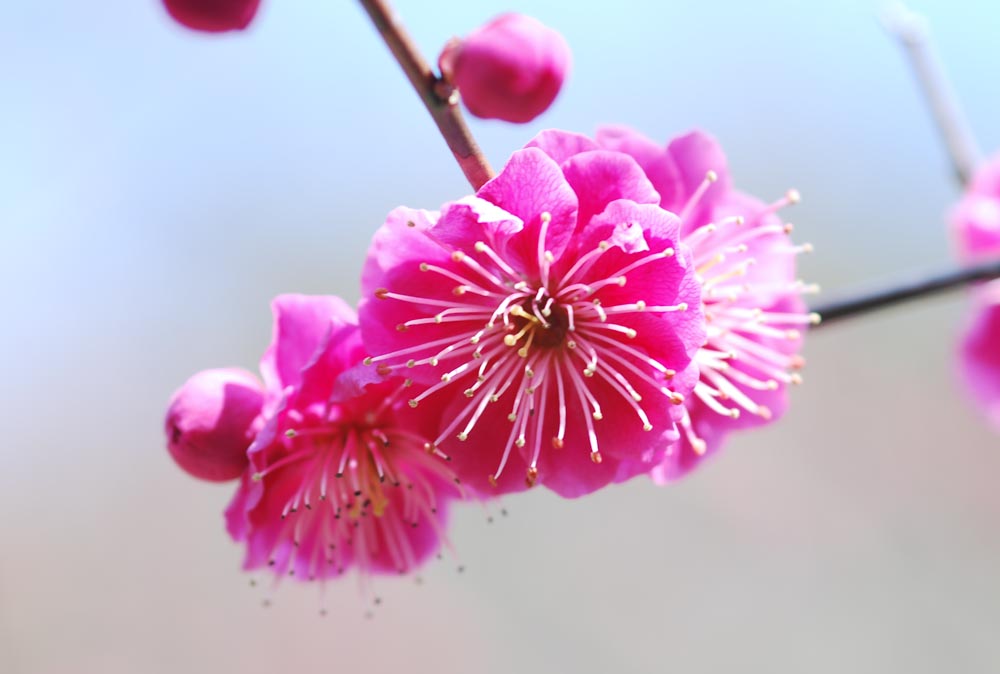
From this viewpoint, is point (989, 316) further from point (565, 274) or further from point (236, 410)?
point (236, 410)

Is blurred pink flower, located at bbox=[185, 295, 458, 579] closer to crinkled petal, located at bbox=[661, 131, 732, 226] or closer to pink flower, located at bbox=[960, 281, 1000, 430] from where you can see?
crinkled petal, located at bbox=[661, 131, 732, 226]

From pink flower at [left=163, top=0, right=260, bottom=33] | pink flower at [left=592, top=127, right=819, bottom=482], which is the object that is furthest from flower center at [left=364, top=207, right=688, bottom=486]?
pink flower at [left=163, top=0, right=260, bottom=33]

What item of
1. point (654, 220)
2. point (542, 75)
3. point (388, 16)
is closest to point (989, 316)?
point (654, 220)

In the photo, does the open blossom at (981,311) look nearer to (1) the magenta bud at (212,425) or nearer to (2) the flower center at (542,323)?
(2) the flower center at (542,323)

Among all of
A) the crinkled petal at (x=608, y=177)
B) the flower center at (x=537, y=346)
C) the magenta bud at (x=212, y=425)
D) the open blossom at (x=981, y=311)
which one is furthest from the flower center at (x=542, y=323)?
the open blossom at (x=981, y=311)

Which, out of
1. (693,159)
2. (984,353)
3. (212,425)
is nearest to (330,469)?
(212,425)

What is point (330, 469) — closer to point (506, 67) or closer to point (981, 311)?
point (506, 67)
